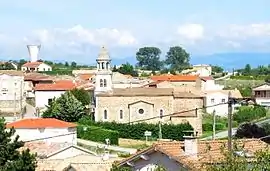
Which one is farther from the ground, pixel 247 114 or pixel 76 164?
pixel 247 114

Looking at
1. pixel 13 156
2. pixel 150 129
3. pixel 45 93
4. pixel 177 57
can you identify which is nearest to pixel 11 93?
pixel 45 93

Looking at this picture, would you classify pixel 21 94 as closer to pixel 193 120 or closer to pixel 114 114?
pixel 114 114

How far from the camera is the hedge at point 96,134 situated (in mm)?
62719

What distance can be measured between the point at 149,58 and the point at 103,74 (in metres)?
124

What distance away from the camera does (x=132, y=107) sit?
71.1 metres

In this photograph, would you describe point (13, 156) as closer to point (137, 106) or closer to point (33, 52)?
point (137, 106)

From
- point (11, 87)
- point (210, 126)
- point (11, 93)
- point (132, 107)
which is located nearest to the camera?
point (132, 107)

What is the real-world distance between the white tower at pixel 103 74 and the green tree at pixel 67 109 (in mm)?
3148

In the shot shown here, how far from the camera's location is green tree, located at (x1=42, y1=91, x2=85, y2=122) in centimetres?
7012

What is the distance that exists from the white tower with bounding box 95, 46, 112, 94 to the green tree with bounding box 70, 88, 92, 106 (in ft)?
10.5

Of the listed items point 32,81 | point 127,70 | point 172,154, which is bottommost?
point 172,154

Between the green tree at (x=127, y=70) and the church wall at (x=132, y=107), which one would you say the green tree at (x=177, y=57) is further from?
the church wall at (x=132, y=107)

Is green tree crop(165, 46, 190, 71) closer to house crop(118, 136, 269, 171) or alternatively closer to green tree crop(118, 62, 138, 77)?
green tree crop(118, 62, 138, 77)

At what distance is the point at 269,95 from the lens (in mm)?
93625
